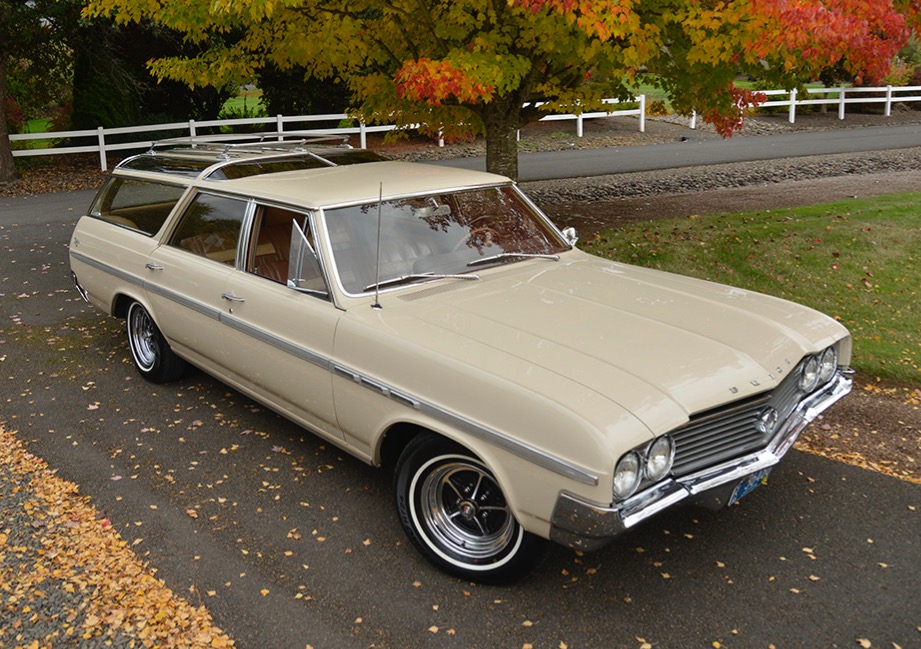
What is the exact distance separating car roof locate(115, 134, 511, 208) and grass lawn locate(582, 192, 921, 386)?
3511 millimetres

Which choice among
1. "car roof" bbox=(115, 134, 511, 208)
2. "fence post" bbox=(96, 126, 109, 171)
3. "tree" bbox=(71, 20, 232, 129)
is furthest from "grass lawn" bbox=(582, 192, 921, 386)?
"fence post" bbox=(96, 126, 109, 171)

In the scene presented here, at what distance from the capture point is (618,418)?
3209mm

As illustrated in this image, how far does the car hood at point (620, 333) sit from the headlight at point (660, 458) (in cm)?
10

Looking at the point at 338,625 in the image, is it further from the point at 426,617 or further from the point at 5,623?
the point at 5,623

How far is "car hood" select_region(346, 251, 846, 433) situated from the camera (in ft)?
11.3

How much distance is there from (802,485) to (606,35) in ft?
12.0

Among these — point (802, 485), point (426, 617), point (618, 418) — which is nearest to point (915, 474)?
point (802, 485)

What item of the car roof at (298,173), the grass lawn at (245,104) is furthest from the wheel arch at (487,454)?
the grass lawn at (245,104)

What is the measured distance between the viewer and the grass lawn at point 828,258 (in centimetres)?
693

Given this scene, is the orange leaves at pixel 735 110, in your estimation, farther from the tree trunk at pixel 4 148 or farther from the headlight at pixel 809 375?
the tree trunk at pixel 4 148

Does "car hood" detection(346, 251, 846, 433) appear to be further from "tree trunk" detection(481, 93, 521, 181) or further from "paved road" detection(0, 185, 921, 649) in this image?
"tree trunk" detection(481, 93, 521, 181)

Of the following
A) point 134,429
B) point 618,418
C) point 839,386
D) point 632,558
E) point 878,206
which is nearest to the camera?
point 618,418

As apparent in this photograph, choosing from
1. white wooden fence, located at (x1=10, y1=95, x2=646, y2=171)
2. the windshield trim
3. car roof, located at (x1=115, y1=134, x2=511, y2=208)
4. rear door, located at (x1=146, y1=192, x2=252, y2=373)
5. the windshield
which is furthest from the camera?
white wooden fence, located at (x1=10, y1=95, x2=646, y2=171)

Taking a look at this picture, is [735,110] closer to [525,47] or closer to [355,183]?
[525,47]
